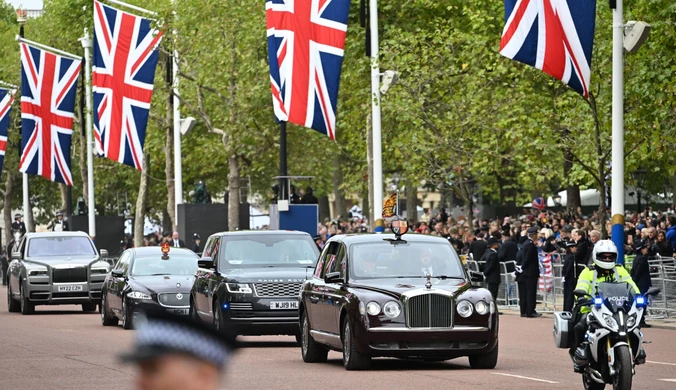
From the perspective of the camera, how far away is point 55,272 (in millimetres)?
33875

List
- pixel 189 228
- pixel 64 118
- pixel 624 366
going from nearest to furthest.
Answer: pixel 624 366 < pixel 189 228 < pixel 64 118

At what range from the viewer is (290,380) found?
52.9ft

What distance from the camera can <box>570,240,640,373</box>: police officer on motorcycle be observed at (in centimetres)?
1380

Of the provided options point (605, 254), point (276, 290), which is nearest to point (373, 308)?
point (605, 254)

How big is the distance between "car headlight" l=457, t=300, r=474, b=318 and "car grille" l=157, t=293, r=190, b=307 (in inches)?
407

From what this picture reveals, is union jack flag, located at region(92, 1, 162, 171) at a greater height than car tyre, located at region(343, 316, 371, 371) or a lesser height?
greater

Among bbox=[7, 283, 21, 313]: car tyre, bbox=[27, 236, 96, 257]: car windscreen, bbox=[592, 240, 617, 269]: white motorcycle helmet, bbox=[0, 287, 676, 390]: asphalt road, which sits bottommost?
bbox=[7, 283, 21, 313]: car tyre

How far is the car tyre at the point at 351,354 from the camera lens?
56.3ft

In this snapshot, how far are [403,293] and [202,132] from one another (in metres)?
50.7

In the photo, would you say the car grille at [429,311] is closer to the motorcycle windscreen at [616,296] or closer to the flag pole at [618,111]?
the motorcycle windscreen at [616,296]

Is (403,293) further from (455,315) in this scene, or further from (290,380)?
(290,380)

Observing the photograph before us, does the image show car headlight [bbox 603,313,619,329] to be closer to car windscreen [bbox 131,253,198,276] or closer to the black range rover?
the black range rover

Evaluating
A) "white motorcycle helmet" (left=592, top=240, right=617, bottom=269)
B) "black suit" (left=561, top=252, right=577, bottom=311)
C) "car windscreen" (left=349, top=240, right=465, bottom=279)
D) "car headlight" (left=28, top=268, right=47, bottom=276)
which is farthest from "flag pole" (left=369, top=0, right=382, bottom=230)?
"white motorcycle helmet" (left=592, top=240, right=617, bottom=269)

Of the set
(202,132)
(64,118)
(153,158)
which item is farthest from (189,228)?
(153,158)
